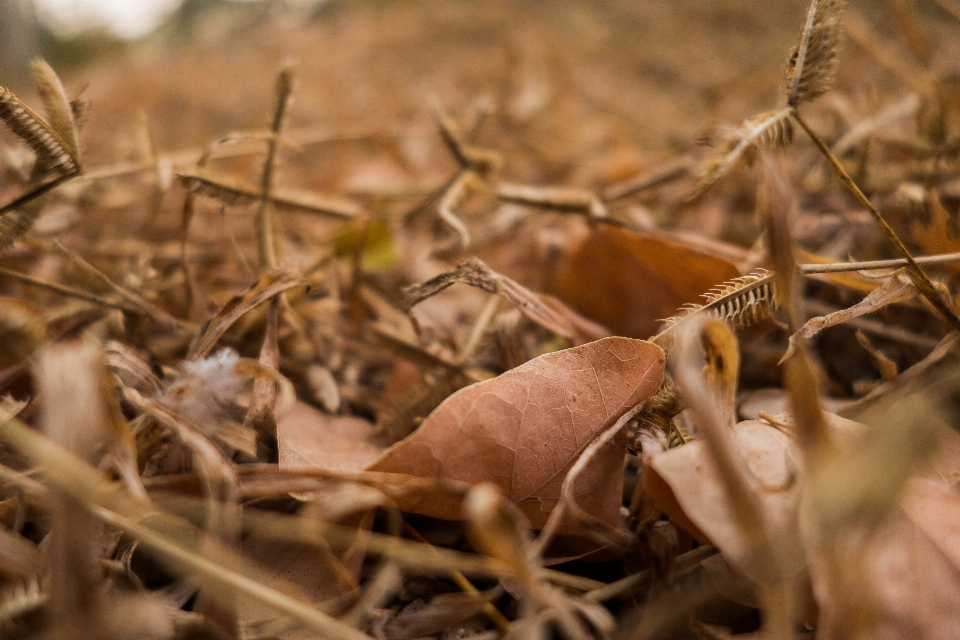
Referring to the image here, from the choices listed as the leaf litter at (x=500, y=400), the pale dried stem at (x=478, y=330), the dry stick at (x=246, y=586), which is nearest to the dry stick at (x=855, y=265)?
the leaf litter at (x=500, y=400)

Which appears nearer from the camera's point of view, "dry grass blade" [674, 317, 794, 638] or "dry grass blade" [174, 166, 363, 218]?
"dry grass blade" [674, 317, 794, 638]

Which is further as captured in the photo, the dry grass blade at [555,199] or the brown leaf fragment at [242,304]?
the dry grass blade at [555,199]

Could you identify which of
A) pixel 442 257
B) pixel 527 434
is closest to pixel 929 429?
pixel 527 434

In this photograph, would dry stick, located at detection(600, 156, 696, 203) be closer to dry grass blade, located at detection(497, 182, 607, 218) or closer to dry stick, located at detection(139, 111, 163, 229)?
dry grass blade, located at detection(497, 182, 607, 218)

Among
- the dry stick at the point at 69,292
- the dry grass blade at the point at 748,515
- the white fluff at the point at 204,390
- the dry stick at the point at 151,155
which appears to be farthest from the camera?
the dry stick at the point at 151,155

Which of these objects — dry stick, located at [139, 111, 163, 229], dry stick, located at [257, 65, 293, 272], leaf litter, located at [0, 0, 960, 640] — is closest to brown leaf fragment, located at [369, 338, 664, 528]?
leaf litter, located at [0, 0, 960, 640]

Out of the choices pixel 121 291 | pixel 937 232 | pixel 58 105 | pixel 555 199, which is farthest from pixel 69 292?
pixel 937 232

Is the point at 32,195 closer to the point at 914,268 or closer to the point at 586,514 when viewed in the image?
the point at 586,514

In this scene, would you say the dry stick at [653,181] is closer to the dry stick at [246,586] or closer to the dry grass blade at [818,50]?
the dry grass blade at [818,50]

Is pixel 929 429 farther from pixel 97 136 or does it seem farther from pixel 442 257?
pixel 97 136
